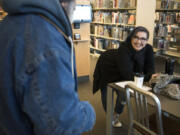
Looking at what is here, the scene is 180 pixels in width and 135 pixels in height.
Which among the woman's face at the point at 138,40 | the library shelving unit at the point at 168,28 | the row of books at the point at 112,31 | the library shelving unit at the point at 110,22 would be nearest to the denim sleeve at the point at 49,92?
the woman's face at the point at 138,40

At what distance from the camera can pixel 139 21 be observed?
4039 millimetres

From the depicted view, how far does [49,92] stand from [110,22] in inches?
206

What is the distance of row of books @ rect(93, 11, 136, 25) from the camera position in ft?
15.2

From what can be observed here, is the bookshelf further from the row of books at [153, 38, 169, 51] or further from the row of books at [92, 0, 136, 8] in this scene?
the row of books at [153, 38, 169, 51]

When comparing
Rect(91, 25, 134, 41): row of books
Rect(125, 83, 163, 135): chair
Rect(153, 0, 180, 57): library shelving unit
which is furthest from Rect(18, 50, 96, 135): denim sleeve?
Rect(153, 0, 180, 57): library shelving unit

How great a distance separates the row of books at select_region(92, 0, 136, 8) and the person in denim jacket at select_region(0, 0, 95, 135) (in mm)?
4136

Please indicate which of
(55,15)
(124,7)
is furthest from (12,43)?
(124,7)

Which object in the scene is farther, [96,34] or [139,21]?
Result: [96,34]

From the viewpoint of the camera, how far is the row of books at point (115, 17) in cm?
463

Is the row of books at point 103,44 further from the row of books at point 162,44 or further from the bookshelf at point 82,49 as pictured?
the bookshelf at point 82,49

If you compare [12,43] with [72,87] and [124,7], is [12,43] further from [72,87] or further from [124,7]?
[124,7]

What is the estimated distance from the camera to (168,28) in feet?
15.9

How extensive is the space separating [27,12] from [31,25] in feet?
0.18

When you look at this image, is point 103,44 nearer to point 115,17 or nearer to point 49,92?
point 115,17
